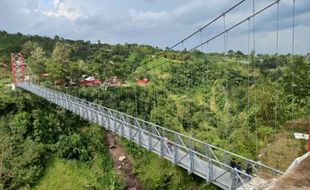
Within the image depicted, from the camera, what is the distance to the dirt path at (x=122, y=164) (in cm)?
1931

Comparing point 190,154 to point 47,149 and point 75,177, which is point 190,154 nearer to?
point 75,177

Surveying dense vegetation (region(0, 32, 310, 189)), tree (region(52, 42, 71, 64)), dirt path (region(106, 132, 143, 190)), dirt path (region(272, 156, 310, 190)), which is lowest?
dirt path (region(106, 132, 143, 190))

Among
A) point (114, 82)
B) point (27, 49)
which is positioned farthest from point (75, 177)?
point (27, 49)

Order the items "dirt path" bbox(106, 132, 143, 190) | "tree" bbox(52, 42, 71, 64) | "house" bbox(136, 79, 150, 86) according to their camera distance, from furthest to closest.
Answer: "tree" bbox(52, 42, 71, 64)
"house" bbox(136, 79, 150, 86)
"dirt path" bbox(106, 132, 143, 190)

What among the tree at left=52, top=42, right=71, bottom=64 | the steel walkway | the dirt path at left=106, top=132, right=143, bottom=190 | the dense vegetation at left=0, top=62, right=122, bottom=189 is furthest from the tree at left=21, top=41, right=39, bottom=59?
the steel walkway

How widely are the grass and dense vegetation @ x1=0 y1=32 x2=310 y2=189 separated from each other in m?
0.43

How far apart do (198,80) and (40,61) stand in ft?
38.7

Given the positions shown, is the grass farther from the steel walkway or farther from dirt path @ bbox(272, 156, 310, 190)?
dirt path @ bbox(272, 156, 310, 190)

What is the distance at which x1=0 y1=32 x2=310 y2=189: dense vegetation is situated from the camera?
16312 millimetres

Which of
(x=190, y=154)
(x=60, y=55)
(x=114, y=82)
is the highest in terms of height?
(x=60, y=55)

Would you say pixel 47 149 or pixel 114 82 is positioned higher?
pixel 114 82

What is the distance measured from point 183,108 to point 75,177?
7.21m

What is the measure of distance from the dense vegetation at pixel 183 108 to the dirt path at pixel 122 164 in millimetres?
411

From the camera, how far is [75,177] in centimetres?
1888
